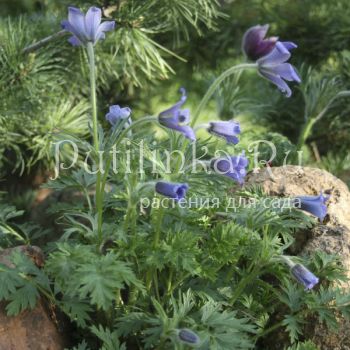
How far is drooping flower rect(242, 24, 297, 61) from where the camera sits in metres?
1.01

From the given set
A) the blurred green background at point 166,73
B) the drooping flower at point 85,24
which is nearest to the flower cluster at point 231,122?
the drooping flower at point 85,24

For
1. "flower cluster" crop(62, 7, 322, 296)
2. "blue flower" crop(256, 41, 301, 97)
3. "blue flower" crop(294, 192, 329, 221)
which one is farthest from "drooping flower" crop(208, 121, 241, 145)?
"blue flower" crop(294, 192, 329, 221)

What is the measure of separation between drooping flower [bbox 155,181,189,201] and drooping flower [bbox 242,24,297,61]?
0.86ft

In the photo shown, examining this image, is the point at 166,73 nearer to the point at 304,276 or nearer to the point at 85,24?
the point at 85,24

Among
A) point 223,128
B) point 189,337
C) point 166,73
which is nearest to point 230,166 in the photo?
point 223,128

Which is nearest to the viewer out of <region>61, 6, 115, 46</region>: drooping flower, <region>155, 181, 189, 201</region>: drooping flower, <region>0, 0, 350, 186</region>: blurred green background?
<region>155, 181, 189, 201</region>: drooping flower

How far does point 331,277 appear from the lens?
3.91 feet

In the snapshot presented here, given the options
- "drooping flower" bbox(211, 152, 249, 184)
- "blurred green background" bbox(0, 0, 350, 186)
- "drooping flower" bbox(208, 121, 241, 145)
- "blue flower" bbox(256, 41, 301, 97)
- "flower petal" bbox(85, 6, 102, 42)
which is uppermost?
"flower petal" bbox(85, 6, 102, 42)

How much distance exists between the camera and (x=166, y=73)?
221 cm

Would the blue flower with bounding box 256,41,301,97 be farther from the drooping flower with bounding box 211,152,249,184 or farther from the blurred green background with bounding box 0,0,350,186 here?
the blurred green background with bounding box 0,0,350,186

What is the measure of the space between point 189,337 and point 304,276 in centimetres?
24

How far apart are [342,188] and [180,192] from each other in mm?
632

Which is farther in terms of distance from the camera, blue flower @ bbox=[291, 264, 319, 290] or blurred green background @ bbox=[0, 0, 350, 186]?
blurred green background @ bbox=[0, 0, 350, 186]

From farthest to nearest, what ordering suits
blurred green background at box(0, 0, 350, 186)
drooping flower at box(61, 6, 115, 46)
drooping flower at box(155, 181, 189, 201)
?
1. blurred green background at box(0, 0, 350, 186)
2. drooping flower at box(61, 6, 115, 46)
3. drooping flower at box(155, 181, 189, 201)
